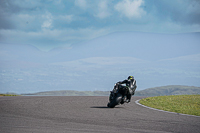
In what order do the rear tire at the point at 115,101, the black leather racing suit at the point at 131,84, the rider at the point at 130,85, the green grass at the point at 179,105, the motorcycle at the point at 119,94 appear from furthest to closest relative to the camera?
→ the black leather racing suit at the point at 131,84
the rider at the point at 130,85
the motorcycle at the point at 119,94
the rear tire at the point at 115,101
the green grass at the point at 179,105

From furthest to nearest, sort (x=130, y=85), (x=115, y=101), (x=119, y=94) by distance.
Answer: (x=130, y=85) < (x=119, y=94) < (x=115, y=101)

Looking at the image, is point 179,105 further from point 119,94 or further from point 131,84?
point 119,94

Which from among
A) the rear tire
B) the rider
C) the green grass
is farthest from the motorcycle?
the green grass

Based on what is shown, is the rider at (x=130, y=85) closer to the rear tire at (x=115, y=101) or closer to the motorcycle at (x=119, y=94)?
the motorcycle at (x=119, y=94)

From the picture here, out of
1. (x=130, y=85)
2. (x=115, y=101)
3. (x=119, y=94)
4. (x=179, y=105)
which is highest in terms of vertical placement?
(x=130, y=85)

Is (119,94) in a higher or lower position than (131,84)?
lower

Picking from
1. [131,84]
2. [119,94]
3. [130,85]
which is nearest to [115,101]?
[119,94]

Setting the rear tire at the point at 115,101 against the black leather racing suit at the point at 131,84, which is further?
the black leather racing suit at the point at 131,84

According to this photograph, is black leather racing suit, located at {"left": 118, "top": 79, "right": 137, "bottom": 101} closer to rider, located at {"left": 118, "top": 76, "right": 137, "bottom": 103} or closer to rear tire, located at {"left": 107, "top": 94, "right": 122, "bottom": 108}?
rider, located at {"left": 118, "top": 76, "right": 137, "bottom": 103}

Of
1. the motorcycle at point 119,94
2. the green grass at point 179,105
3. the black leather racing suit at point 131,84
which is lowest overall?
the green grass at point 179,105

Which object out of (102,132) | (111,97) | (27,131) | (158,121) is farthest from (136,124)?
(111,97)

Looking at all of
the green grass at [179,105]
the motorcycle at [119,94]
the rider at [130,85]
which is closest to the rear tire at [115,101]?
the motorcycle at [119,94]

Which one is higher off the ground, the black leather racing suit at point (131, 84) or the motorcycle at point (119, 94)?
the black leather racing suit at point (131, 84)

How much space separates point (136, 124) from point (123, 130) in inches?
51.0
